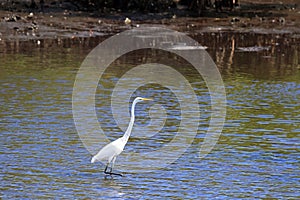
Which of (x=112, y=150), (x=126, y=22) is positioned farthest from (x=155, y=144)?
(x=126, y=22)

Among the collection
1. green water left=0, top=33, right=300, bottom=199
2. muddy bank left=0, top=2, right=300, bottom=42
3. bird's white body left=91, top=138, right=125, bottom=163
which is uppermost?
muddy bank left=0, top=2, right=300, bottom=42

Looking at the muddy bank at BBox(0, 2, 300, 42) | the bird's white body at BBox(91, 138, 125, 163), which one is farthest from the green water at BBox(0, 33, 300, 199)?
the muddy bank at BBox(0, 2, 300, 42)

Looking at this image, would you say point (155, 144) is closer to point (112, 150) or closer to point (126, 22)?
point (112, 150)

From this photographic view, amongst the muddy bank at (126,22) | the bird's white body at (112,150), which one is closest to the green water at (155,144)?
the bird's white body at (112,150)

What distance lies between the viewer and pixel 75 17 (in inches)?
1198

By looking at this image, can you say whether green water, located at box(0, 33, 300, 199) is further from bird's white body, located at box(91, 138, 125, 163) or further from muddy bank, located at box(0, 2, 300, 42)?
muddy bank, located at box(0, 2, 300, 42)

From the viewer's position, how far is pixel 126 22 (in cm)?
3062

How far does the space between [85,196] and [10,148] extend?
279 centimetres

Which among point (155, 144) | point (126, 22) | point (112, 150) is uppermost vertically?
point (126, 22)

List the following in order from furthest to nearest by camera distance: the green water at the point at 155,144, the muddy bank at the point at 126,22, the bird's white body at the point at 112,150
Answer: the muddy bank at the point at 126,22
the bird's white body at the point at 112,150
the green water at the point at 155,144

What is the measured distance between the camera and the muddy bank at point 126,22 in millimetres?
28155

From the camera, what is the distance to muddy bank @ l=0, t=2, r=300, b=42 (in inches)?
1108

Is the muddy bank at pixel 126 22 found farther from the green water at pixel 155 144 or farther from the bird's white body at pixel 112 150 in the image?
the bird's white body at pixel 112 150

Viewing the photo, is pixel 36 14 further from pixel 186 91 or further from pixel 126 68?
pixel 186 91
